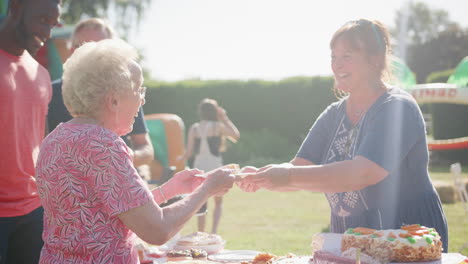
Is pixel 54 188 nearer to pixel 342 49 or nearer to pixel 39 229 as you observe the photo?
pixel 39 229

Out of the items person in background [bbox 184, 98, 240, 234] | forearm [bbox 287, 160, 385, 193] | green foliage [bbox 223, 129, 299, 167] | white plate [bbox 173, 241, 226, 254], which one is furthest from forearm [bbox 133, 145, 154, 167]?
green foliage [bbox 223, 129, 299, 167]

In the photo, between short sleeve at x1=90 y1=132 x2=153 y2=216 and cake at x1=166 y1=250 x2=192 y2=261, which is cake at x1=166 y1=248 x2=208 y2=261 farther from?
short sleeve at x1=90 y1=132 x2=153 y2=216

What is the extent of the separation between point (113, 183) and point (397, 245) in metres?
1.09

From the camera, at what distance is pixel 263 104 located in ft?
66.0

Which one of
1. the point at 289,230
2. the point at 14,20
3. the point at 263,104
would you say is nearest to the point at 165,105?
the point at 263,104

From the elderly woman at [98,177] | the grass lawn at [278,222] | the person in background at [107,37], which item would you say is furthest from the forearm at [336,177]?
the grass lawn at [278,222]

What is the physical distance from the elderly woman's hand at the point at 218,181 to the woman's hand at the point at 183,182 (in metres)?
0.27

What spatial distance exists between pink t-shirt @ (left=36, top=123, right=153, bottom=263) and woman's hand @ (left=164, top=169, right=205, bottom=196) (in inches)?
22.9

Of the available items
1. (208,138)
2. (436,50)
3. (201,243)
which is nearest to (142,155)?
(201,243)

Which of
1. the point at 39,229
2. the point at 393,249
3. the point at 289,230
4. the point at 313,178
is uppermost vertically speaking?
the point at 313,178

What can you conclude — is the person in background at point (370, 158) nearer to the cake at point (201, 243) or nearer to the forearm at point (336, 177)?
the forearm at point (336, 177)

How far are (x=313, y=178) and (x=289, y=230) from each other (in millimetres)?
6095

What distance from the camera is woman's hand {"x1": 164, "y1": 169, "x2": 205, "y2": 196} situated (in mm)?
2469

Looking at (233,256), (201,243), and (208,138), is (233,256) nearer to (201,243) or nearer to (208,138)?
(201,243)
